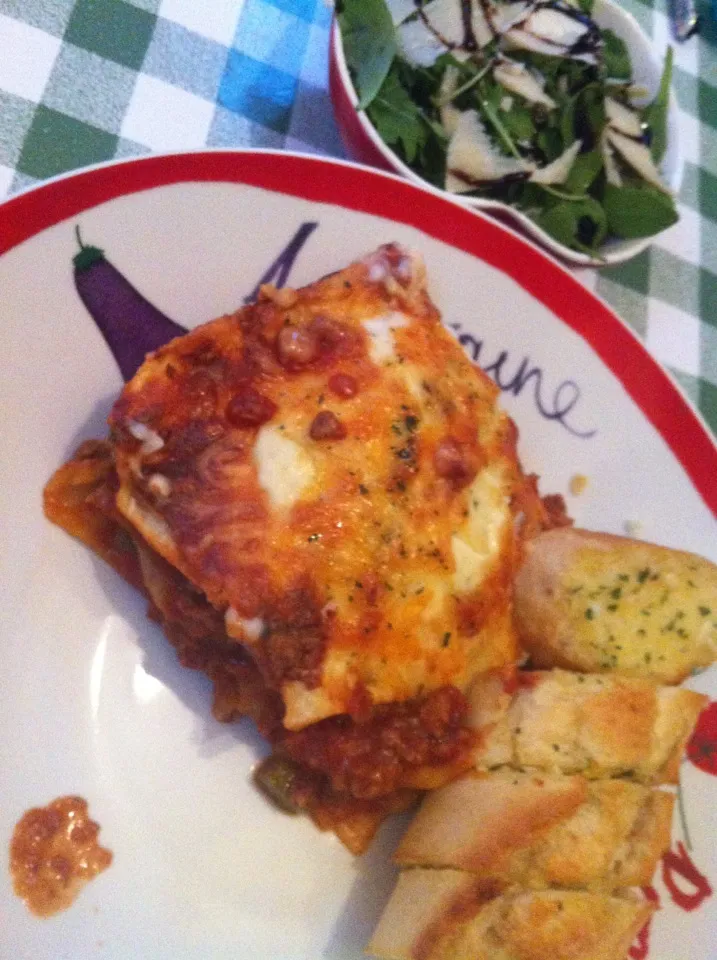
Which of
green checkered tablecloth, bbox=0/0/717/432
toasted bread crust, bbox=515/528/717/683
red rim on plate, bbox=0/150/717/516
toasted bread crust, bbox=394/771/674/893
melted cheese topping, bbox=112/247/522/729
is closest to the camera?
melted cheese topping, bbox=112/247/522/729

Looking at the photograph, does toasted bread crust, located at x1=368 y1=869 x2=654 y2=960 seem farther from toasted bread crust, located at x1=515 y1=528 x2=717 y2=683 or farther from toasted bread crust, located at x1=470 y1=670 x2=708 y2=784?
toasted bread crust, located at x1=515 y1=528 x2=717 y2=683

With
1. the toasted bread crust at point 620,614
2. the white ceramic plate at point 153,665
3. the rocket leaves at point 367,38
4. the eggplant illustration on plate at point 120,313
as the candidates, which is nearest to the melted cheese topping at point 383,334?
the white ceramic plate at point 153,665

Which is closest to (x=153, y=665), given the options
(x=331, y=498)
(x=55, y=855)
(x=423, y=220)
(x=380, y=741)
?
(x=55, y=855)

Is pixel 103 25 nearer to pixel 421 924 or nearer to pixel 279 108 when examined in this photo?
pixel 279 108

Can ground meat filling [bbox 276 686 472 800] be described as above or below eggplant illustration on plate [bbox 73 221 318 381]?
below

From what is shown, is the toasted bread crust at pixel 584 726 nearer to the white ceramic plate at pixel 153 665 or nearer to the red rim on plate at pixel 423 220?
the white ceramic plate at pixel 153 665

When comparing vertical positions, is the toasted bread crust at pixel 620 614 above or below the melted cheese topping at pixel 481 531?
below

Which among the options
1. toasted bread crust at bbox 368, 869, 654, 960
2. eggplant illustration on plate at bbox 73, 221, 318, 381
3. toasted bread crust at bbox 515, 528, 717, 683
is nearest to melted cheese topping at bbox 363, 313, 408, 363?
eggplant illustration on plate at bbox 73, 221, 318, 381
